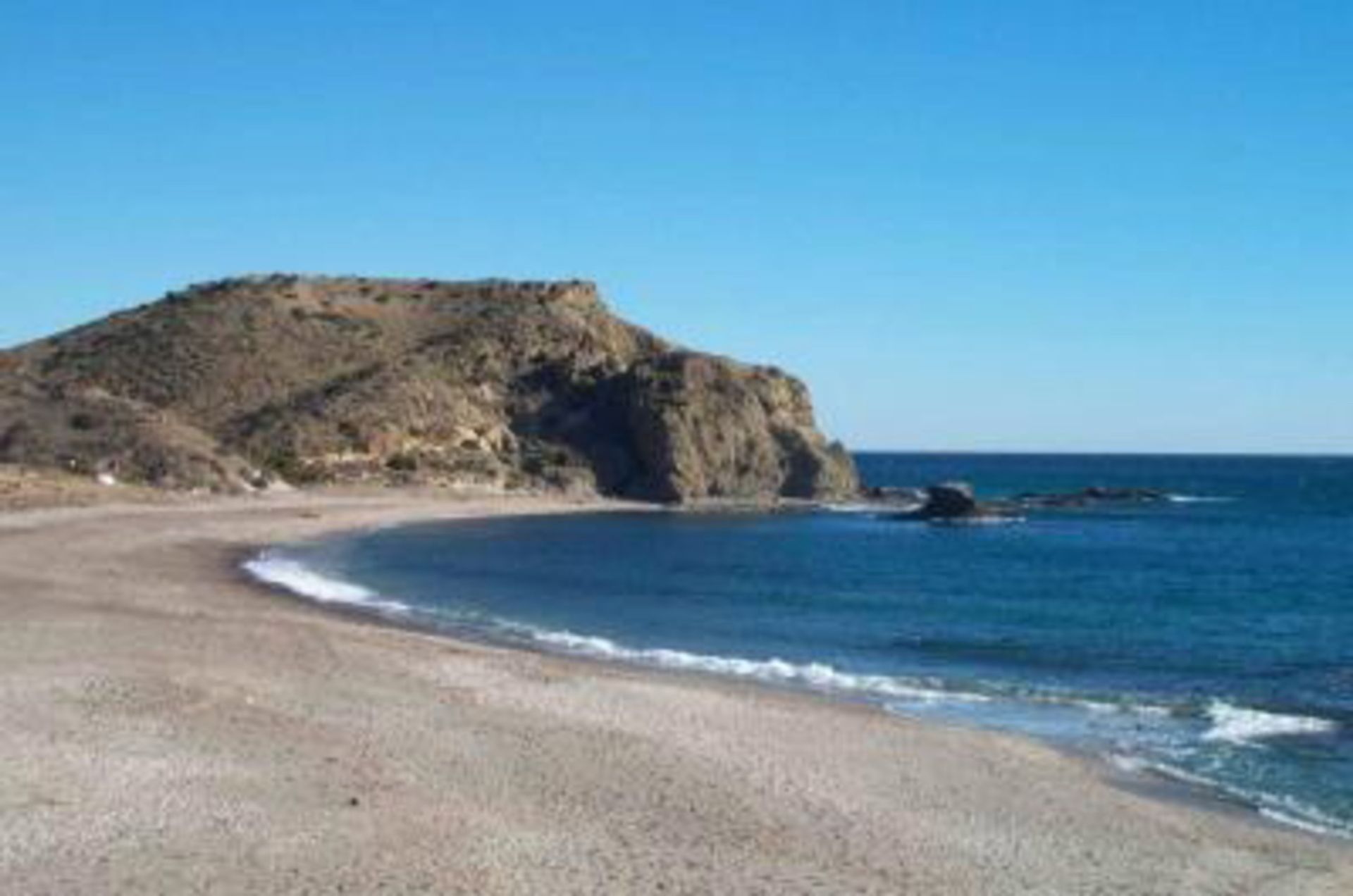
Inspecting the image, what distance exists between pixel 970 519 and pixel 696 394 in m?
26.4

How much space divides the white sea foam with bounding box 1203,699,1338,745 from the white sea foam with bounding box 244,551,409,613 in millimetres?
21278

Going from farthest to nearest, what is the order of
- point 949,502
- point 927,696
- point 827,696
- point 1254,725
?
point 949,502, point 927,696, point 827,696, point 1254,725

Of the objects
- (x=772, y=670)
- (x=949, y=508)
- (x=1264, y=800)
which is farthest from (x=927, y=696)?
(x=949, y=508)

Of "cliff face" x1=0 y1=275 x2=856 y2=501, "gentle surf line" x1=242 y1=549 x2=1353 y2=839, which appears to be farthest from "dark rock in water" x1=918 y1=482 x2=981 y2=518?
"gentle surf line" x1=242 y1=549 x2=1353 y2=839

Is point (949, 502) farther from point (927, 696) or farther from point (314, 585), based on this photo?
point (927, 696)

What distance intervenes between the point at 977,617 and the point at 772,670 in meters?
14.4

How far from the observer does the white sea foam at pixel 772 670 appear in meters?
30.5

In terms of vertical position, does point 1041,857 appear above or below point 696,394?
below

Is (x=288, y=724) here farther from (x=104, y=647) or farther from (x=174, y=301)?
(x=174, y=301)

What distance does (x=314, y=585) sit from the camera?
48219 mm

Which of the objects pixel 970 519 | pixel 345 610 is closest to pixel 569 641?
pixel 345 610

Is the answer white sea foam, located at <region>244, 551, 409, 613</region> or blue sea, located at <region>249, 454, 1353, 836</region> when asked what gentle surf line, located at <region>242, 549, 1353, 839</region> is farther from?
white sea foam, located at <region>244, 551, 409, 613</region>

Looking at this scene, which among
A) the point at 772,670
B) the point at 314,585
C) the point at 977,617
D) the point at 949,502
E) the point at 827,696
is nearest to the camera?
the point at 827,696

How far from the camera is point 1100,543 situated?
283 ft
